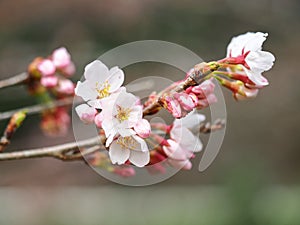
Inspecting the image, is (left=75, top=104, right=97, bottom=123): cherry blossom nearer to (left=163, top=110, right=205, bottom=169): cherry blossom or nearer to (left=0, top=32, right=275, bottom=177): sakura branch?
(left=0, top=32, right=275, bottom=177): sakura branch

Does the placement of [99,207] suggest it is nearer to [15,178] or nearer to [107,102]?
[15,178]

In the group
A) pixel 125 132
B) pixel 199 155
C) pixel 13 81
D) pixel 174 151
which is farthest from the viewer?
pixel 199 155

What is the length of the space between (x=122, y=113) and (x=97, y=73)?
0.07 meters

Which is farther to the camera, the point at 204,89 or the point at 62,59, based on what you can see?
the point at 62,59

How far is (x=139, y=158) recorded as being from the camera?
663 mm

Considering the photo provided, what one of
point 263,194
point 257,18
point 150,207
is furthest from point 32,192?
point 257,18

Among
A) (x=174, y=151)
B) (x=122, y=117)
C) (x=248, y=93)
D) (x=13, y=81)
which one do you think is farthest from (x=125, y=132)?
(x=13, y=81)

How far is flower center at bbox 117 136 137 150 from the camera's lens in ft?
2.14

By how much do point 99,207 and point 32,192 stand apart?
1.98 ft

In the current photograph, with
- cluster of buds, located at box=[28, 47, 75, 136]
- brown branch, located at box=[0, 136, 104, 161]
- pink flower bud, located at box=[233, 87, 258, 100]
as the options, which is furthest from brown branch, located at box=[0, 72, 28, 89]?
pink flower bud, located at box=[233, 87, 258, 100]

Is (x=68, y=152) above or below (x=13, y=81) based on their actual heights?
below

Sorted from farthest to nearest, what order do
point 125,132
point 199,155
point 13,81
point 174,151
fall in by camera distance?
1. point 199,155
2. point 13,81
3. point 174,151
4. point 125,132

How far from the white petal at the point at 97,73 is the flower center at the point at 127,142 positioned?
3.3 inches

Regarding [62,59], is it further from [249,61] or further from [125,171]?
[249,61]
